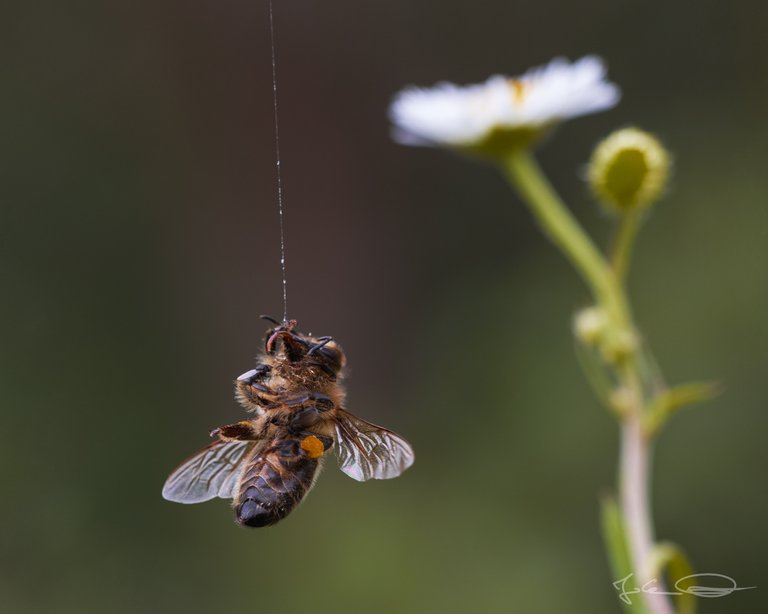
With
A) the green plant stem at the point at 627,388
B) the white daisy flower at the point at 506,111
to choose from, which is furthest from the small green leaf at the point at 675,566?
the white daisy flower at the point at 506,111

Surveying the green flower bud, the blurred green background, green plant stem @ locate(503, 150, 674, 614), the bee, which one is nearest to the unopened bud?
green plant stem @ locate(503, 150, 674, 614)

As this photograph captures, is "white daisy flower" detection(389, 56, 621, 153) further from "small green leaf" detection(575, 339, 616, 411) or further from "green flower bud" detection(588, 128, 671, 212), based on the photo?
"small green leaf" detection(575, 339, 616, 411)

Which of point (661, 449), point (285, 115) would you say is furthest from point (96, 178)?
point (661, 449)

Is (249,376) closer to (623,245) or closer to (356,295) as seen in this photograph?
(623,245)

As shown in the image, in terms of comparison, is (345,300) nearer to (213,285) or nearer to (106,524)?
(213,285)

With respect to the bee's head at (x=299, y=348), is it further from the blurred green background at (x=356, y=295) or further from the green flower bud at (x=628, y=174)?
the blurred green background at (x=356, y=295)

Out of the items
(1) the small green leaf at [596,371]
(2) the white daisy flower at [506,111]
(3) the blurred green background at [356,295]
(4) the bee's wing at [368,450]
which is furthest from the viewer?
(3) the blurred green background at [356,295]
